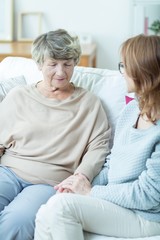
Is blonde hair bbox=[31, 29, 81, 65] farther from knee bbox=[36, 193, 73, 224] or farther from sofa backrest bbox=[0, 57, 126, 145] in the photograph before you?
knee bbox=[36, 193, 73, 224]

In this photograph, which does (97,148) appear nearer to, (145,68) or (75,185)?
(75,185)

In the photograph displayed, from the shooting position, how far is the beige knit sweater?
77.7 inches

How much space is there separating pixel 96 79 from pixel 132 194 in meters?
0.88

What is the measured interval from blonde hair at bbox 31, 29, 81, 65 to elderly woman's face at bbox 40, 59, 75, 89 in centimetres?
3

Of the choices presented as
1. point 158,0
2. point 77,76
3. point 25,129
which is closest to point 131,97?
point 77,76

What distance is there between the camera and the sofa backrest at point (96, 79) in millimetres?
2172

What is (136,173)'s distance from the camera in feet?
5.24

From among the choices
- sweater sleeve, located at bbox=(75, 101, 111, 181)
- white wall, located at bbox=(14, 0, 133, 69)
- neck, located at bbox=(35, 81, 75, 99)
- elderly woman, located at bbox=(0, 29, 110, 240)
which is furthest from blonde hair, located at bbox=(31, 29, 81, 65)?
white wall, located at bbox=(14, 0, 133, 69)

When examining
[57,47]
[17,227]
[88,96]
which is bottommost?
[17,227]

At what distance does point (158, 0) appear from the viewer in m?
3.98

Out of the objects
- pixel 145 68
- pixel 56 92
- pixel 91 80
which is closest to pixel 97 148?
pixel 56 92

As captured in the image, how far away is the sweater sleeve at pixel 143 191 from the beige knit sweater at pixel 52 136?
0.31 m

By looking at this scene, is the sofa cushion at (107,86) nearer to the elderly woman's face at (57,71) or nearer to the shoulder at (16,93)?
the elderly woman's face at (57,71)

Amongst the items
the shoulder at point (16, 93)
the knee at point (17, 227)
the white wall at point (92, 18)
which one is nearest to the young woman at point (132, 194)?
the knee at point (17, 227)
